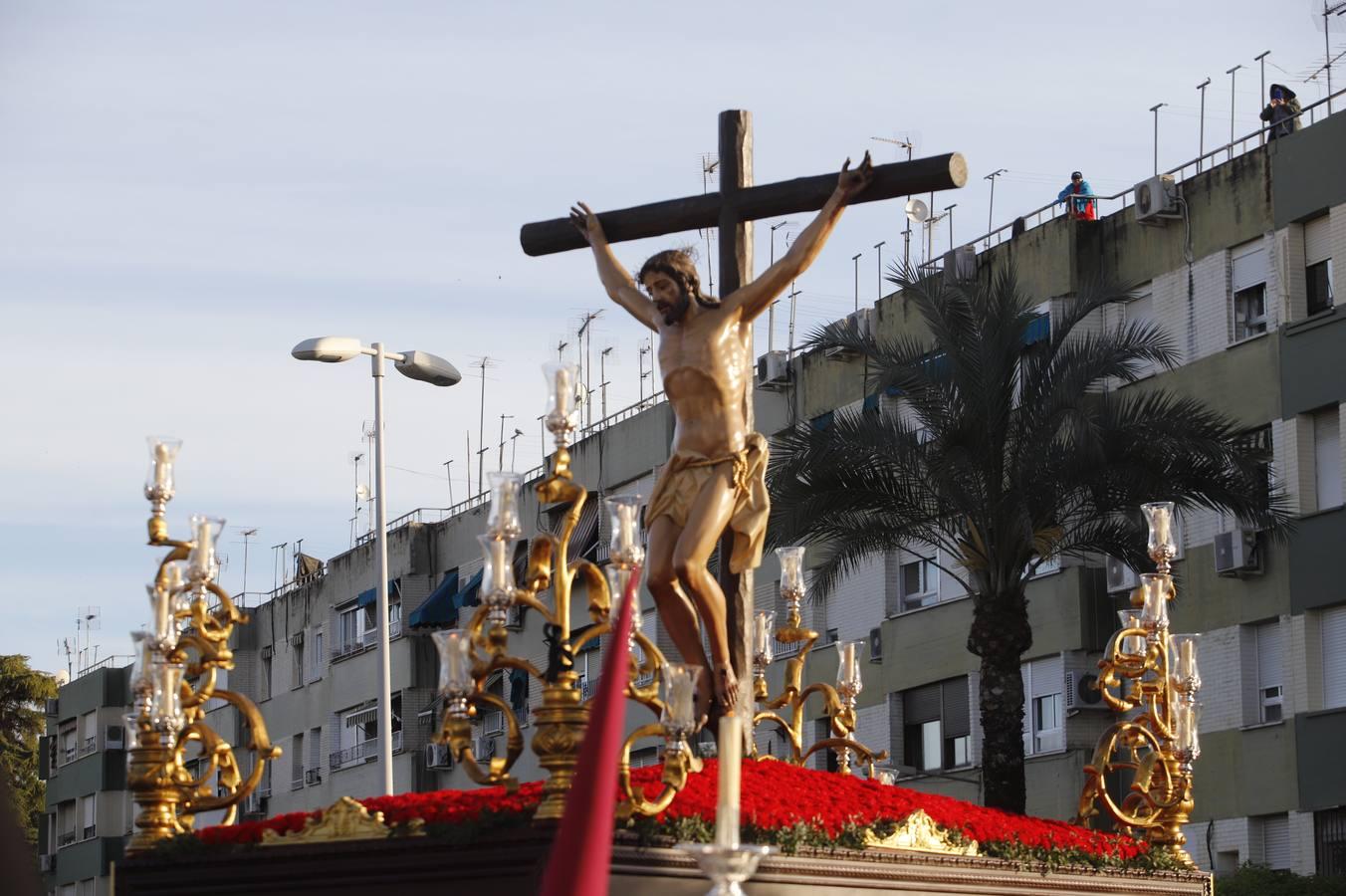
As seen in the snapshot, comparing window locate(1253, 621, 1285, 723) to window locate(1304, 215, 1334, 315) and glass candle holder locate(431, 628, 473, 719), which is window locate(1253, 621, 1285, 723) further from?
glass candle holder locate(431, 628, 473, 719)

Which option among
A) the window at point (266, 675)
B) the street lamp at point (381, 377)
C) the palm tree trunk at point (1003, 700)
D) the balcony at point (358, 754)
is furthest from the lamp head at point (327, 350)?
the window at point (266, 675)

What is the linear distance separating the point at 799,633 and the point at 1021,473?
987cm

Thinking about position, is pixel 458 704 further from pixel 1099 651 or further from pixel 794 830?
pixel 1099 651

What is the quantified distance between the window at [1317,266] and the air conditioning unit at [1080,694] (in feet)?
19.8

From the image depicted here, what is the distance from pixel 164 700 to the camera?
467 inches

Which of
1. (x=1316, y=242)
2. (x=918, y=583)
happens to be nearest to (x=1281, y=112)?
(x=1316, y=242)

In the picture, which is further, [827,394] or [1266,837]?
[827,394]

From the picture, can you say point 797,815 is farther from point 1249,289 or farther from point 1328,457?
point 1249,289

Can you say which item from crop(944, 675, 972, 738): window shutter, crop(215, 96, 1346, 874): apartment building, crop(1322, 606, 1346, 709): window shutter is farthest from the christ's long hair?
crop(944, 675, 972, 738): window shutter

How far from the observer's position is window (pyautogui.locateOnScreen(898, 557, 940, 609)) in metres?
39.1

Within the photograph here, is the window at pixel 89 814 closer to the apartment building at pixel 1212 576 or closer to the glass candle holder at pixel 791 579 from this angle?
the apartment building at pixel 1212 576

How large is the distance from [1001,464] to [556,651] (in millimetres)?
15214

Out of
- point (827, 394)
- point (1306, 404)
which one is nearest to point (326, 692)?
point (827, 394)

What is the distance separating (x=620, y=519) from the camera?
1078cm
